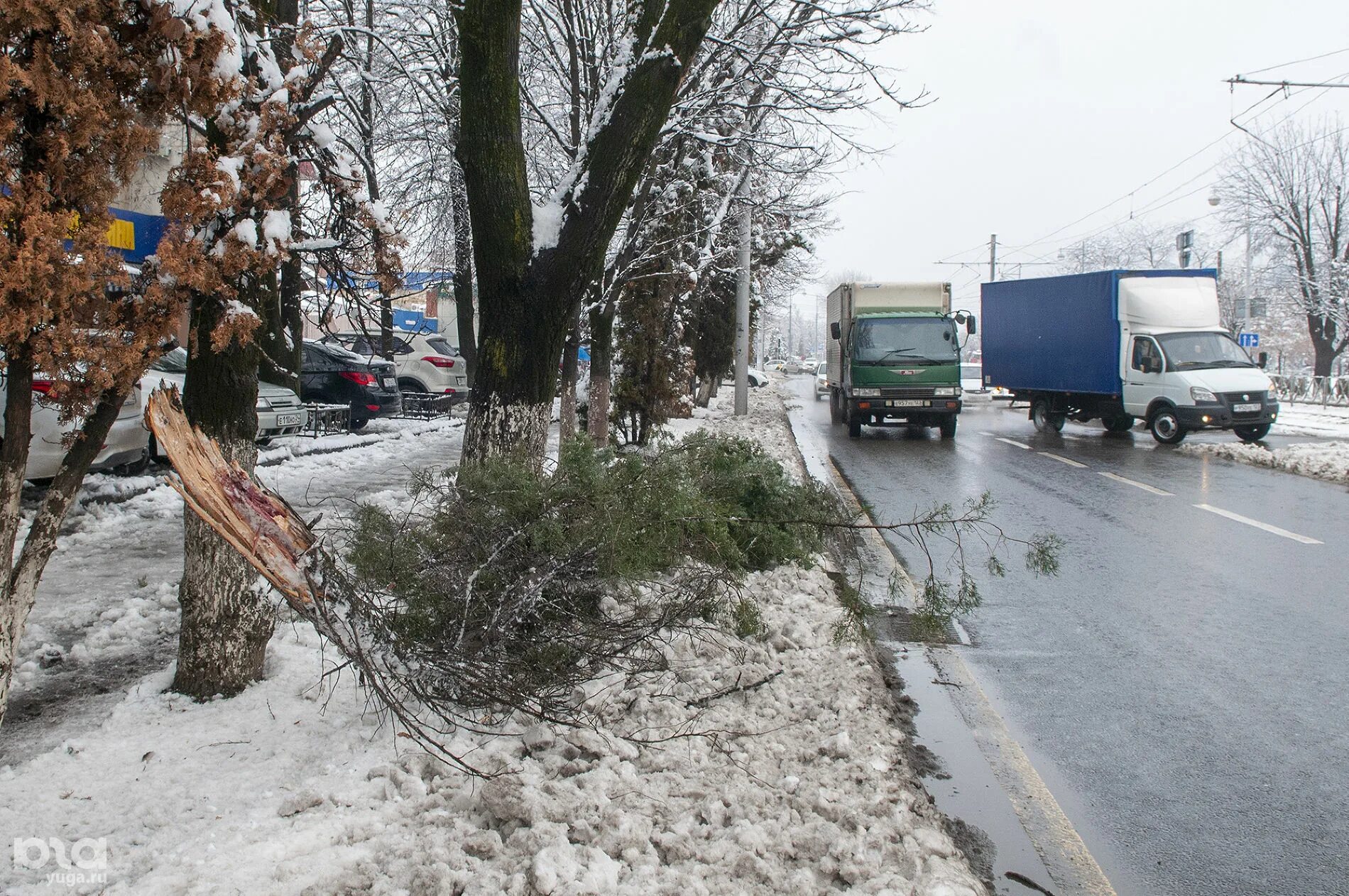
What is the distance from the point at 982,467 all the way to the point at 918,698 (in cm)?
1030

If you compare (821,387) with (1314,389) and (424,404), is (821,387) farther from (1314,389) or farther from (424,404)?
(424,404)

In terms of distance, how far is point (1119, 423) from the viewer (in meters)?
20.9

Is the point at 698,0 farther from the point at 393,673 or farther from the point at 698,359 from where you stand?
the point at 698,359

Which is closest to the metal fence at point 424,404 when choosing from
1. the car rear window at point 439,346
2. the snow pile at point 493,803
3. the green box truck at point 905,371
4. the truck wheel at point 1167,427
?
the car rear window at point 439,346

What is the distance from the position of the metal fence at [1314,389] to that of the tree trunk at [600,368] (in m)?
30.7

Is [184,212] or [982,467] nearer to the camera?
[184,212]

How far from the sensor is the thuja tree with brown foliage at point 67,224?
2.89m

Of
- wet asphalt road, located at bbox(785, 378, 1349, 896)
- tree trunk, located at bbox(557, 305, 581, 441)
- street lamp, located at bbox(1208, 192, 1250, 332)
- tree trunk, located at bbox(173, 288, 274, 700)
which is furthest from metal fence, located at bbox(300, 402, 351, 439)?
street lamp, located at bbox(1208, 192, 1250, 332)

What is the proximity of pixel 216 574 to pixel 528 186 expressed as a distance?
2.66 meters

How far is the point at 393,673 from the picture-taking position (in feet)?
10.6

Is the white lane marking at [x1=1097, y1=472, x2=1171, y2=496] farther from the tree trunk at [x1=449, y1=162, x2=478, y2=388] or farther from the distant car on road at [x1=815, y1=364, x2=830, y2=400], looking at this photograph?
the distant car on road at [x1=815, y1=364, x2=830, y2=400]

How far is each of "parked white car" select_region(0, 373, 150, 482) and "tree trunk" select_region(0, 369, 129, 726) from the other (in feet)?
10.9

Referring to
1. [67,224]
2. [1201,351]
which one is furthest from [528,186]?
[1201,351]

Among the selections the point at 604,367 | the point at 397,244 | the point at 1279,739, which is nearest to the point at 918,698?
the point at 1279,739
